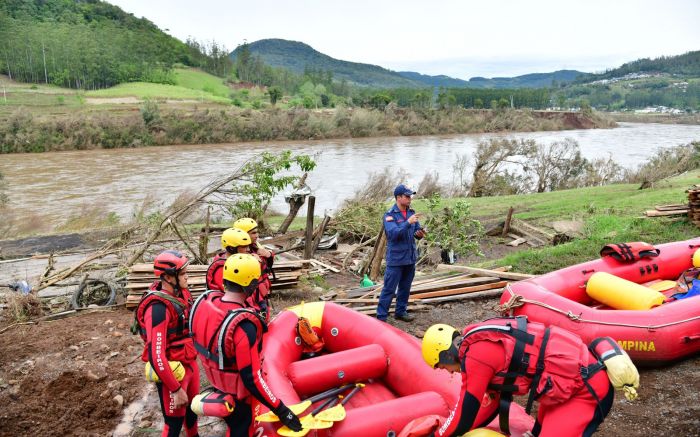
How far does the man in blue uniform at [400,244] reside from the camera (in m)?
6.42

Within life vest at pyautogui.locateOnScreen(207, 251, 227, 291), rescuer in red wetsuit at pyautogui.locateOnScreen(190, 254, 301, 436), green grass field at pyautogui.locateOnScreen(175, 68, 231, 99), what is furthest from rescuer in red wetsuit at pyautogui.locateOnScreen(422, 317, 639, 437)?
green grass field at pyautogui.locateOnScreen(175, 68, 231, 99)

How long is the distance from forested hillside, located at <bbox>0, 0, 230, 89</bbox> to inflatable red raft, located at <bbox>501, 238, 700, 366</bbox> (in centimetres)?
8218

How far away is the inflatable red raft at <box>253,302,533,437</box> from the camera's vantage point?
4.07m

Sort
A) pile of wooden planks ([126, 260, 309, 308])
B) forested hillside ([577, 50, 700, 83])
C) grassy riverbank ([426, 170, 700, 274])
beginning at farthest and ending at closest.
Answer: forested hillside ([577, 50, 700, 83])
grassy riverbank ([426, 170, 700, 274])
pile of wooden planks ([126, 260, 309, 308])

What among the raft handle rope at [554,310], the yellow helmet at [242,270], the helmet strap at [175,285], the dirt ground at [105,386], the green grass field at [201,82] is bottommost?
the dirt ground at [105,386]

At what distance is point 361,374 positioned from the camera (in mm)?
4891

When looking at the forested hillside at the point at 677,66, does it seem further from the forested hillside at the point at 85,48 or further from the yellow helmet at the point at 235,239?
the yellow helmet at the point at 235,239

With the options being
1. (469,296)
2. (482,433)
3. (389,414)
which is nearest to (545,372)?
(482,433)

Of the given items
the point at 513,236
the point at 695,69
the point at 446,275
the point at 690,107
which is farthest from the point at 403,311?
the point at 695,69

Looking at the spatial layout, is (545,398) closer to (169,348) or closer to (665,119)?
(169,348)

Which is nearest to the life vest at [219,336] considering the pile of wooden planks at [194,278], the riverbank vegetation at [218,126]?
the pile of wooden planks at [194,278]

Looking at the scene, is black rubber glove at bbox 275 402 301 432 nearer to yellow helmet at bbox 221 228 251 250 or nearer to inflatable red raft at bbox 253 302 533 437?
inflatable red raft at bbox 253 302 533 437

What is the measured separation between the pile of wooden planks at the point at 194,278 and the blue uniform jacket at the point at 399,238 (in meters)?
2.13

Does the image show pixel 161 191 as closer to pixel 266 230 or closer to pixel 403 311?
pixel 266 230
